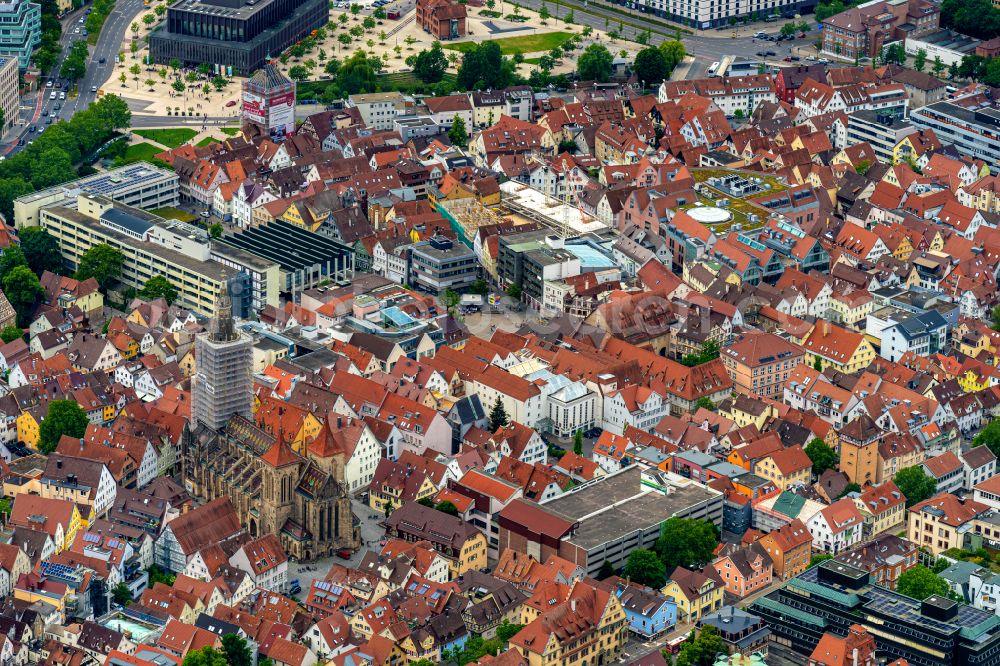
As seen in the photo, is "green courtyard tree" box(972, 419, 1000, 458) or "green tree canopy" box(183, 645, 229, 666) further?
"green courtyard tree" box(972, 419, 1000, 458)

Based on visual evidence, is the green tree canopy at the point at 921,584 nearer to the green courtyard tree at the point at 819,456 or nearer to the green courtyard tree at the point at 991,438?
the green courtyard tree at the point at 819,456

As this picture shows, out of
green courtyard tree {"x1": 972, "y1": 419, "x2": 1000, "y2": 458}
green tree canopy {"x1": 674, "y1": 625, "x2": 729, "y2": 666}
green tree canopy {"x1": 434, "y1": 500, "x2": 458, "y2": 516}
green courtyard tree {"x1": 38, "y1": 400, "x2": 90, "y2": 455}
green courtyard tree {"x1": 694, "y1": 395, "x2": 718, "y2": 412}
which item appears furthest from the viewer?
green courtyard tree {"x1": 694, "y1": 395, "x2": 718, "y2": 412}

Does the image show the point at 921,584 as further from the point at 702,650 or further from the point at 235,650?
the point at 235,650

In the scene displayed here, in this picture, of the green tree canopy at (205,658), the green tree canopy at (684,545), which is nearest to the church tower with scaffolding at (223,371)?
the green tree canopy at (205,658)

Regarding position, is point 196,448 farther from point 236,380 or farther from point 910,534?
point 910,534

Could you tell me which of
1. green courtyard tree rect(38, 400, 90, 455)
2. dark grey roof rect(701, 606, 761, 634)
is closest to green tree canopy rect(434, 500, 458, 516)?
dark grey roof rect(701, 606, 761, 634)

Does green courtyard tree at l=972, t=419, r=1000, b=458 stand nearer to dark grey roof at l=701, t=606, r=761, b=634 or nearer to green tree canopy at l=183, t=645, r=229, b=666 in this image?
dark grey roof at l=701, t=606, r=761, b=634

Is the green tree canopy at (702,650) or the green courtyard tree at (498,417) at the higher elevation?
the green tree canopy at (702,650)
